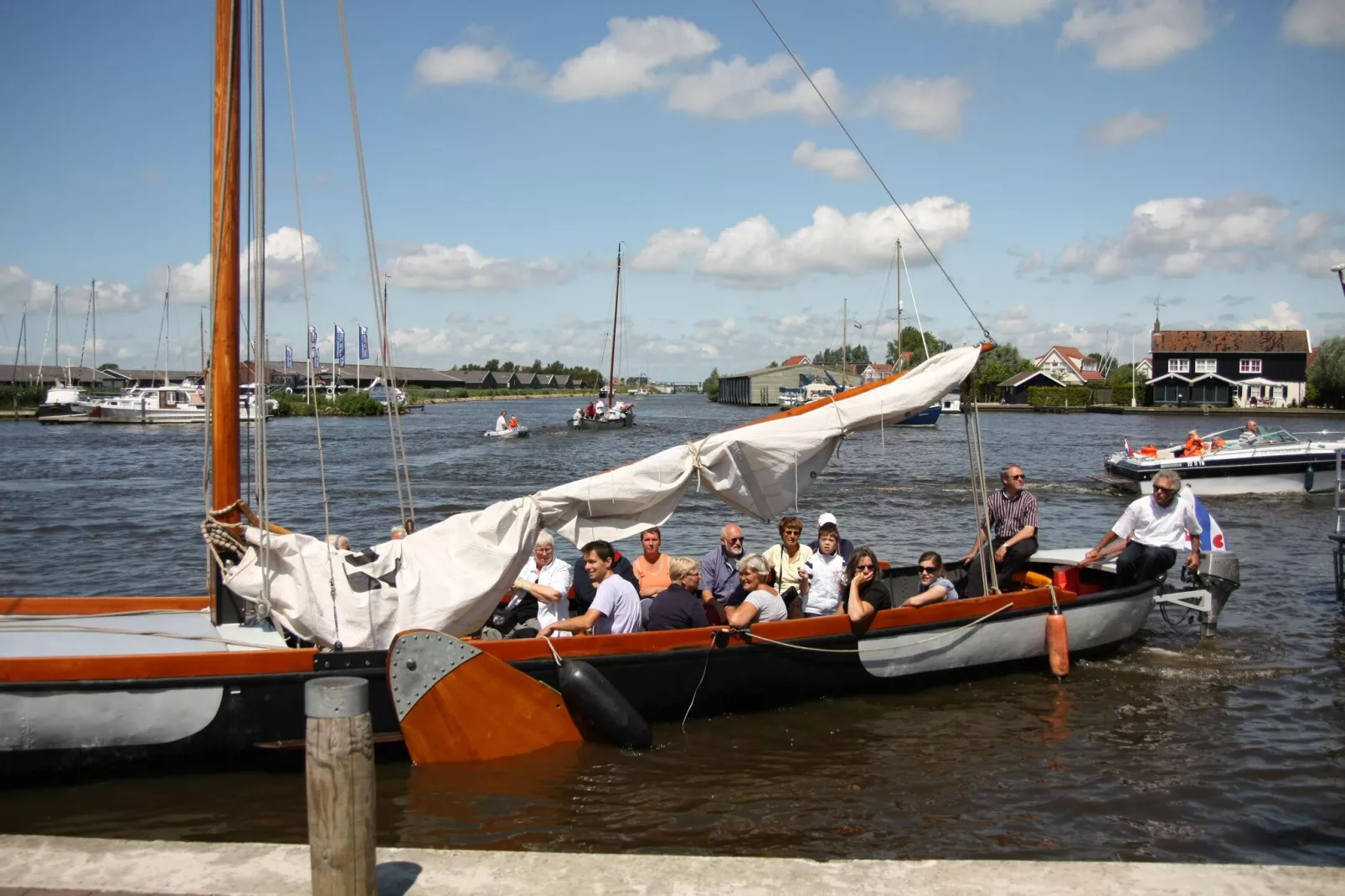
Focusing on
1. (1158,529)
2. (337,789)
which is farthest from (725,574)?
(337,789)

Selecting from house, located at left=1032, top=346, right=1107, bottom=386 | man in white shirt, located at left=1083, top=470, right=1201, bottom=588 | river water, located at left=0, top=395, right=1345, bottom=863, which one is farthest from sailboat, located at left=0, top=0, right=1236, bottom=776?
house, located at left=1032, top=346, right=1107, bottom=386

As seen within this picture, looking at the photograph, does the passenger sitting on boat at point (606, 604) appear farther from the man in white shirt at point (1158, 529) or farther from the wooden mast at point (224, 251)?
the man in white shirt at point (1158, 529)

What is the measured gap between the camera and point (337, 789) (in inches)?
191

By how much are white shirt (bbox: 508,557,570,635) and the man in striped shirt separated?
4613mm

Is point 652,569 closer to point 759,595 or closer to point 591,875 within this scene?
point 759,595

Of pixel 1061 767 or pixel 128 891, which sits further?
pixel 1061 767

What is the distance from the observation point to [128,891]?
5176 mm

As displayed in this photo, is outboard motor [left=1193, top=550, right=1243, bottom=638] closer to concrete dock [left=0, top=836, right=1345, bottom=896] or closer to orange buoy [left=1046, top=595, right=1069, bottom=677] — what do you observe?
orange buoy [left=1046, top=595, right=1069, bottom=677]

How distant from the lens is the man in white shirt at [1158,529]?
11750mm

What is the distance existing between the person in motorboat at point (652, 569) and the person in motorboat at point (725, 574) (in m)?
0.42

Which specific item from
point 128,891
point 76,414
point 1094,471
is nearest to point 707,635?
point 128,891

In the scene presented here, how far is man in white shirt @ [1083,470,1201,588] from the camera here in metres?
11.8

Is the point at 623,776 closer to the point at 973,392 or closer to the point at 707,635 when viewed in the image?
the point at 707,635

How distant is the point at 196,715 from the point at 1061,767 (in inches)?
277
